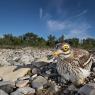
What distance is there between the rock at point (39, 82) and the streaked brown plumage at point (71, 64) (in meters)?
0.66

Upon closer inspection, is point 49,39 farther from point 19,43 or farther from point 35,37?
point 35,37

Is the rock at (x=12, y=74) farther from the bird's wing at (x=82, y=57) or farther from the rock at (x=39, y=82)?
the bird's wing at (x=82, y=57)

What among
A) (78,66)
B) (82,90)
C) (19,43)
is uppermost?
(19,43)

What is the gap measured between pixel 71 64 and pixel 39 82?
1127 millimetres

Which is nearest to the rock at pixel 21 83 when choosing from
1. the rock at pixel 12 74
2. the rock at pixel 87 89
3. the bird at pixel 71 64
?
the rock at pixel 12 74

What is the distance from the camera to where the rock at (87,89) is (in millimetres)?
7023

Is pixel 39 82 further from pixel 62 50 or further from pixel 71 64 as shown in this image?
pixel 62 50

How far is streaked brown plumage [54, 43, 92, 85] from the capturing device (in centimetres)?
775

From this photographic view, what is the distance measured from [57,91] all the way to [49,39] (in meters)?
40.2

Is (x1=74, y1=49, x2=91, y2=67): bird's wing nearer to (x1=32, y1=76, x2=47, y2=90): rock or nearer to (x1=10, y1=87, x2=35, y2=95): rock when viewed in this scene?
(x1=32, y1=76, x2=47, y2=90): rock

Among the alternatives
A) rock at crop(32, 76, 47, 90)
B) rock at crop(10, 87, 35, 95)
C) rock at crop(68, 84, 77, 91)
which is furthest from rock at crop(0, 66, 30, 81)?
rock at crop(68, 84, 77, 91)

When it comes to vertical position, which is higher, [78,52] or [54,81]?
[78,52]

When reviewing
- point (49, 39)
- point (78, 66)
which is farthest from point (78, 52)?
point (49, 39)

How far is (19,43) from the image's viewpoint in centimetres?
4953
